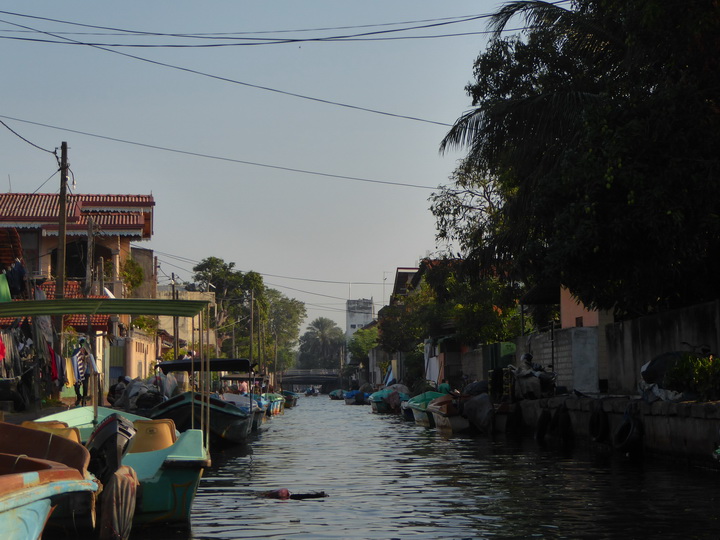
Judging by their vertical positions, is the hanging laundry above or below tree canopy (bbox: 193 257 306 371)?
below

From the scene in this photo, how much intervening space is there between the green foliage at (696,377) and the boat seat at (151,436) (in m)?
9.07

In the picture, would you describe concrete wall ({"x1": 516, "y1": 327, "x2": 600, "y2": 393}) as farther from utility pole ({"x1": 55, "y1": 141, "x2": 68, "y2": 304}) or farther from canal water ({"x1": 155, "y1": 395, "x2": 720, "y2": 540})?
utility pole ({"x1": 55, "y1": 141, "x2": 68, "y2": 304})

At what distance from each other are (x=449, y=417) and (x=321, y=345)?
6163 inches

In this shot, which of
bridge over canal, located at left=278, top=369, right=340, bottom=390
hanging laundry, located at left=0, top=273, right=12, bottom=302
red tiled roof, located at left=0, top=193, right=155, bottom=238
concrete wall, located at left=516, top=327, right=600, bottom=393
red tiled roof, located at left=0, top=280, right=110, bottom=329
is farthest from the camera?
bridge over canal, located at left=278, top=369, right=340, bottom=390

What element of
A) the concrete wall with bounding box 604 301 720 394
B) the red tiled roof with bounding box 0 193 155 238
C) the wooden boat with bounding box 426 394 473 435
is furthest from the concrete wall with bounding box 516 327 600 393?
the red tiled roof with bounding box 0 193 155 238

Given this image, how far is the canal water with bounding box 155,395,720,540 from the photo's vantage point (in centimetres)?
1130

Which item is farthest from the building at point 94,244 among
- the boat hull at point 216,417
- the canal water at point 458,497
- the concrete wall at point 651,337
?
the concrete wall at point 651,337

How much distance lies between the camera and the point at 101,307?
500 inches

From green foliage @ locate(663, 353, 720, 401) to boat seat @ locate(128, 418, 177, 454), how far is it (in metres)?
9.07

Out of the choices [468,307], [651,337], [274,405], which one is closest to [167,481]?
[651,337]

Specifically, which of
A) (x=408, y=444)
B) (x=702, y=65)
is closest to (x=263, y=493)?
(x=702, y=65)

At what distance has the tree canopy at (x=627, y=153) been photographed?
59.3 feet

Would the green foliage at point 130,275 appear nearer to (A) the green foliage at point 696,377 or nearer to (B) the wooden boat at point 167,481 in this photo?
(A) the green foliage at point 696,377

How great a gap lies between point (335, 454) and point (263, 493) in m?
9.14
